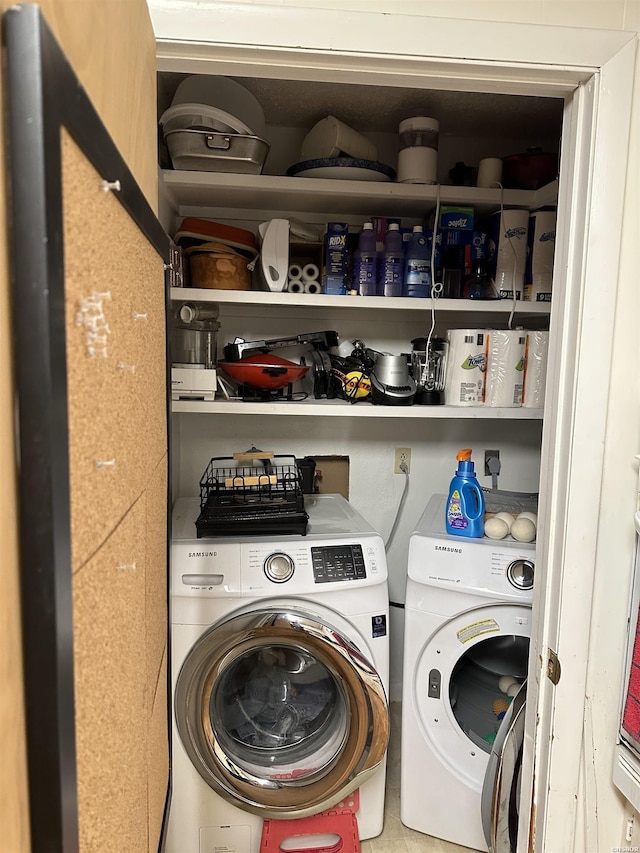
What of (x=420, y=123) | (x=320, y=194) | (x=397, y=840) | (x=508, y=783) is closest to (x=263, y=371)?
(x=320, y=194)

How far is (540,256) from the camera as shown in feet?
6.57

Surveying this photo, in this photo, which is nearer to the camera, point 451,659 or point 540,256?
point 451,659

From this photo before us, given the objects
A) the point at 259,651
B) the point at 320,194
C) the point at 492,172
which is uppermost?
the point at 492,172

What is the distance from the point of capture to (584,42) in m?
1.04

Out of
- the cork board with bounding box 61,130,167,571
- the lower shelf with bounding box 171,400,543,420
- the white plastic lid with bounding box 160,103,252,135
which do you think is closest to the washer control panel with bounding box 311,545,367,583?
the lower shelf with bounding box 171,400,543,420

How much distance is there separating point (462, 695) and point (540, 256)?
57.7 inches

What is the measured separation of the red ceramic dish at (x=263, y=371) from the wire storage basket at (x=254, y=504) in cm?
25

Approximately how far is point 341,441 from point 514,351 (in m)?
0.77

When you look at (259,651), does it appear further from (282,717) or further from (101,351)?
(101,351)

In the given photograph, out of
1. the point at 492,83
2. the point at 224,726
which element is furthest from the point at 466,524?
the point at 492,83

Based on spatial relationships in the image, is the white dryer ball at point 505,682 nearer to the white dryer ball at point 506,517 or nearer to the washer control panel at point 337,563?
the white dryer ball at point 506,517

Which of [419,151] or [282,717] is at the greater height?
[419,151]

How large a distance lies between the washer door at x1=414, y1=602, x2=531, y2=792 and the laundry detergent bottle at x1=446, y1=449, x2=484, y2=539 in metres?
0.24

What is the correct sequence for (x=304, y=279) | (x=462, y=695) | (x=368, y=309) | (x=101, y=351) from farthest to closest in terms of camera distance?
(x=368, y=309) < (x=304, y=279) < (x=462, y=695) < (x=101, y=351)
